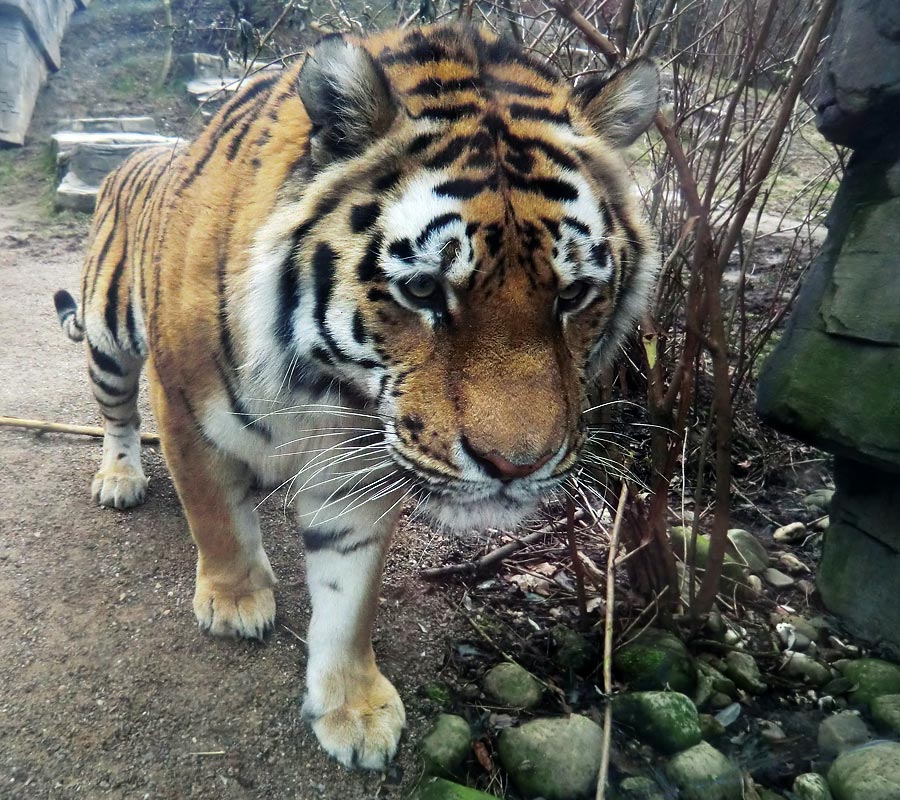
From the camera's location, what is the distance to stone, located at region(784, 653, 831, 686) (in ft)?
6.91

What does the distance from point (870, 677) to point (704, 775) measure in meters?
0.66

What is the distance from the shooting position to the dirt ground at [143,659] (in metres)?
1.72

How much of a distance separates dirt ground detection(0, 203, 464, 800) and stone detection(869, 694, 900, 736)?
1.12 m

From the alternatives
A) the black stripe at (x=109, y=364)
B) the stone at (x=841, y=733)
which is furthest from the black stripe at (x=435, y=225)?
the black stripe at (x=109, y=364)

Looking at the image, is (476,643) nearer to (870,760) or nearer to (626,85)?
(870,760)

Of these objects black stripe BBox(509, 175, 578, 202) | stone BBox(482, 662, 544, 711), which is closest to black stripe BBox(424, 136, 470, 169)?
black stripe BBox(509, 175, 578, 202)

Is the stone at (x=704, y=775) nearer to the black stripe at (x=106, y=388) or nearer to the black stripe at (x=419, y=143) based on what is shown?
the black stripe at (x=419, y=143)

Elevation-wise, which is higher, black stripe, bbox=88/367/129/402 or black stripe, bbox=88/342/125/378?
black stripe, bbox=88/342/125/378

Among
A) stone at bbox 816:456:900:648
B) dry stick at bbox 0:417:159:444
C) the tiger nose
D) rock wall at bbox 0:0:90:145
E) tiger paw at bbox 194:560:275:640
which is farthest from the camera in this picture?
rock wall at bbox 0:0:90:145

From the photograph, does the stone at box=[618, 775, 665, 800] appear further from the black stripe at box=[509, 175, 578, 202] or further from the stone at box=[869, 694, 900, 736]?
the black stripe at box=[509, 175, 578, 202]

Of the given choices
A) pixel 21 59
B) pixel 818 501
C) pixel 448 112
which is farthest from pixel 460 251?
pixel 21 59

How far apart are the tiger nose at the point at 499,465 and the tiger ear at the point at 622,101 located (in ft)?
2.41

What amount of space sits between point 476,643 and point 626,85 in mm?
1541

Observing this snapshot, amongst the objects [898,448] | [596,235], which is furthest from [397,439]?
[898,448]
